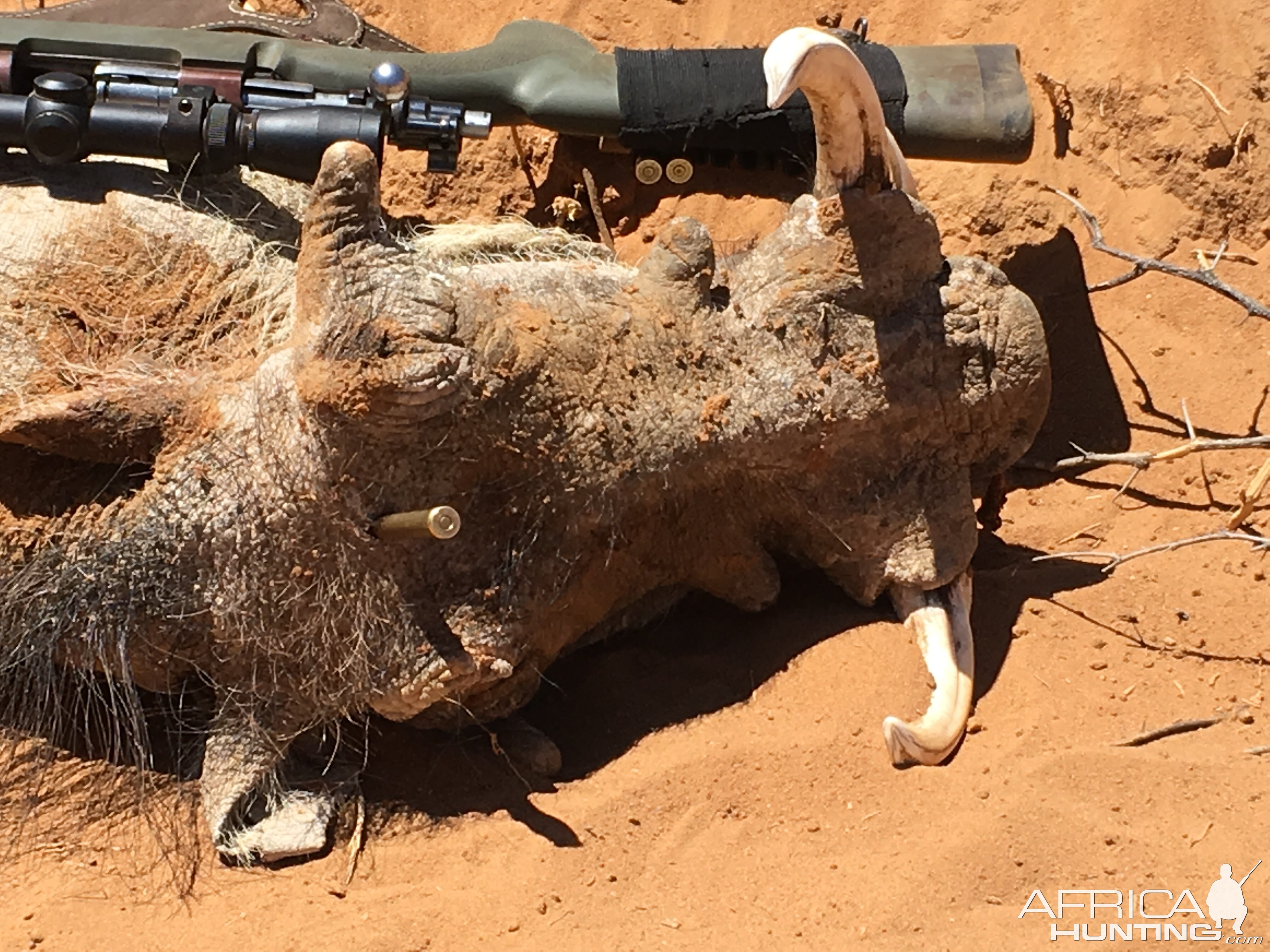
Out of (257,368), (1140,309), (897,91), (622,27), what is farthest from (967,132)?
(257,368)

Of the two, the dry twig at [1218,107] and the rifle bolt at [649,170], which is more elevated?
the dry twig at [1218,107]

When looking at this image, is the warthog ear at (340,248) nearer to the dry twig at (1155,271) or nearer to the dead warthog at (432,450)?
the dead warthog at (432,450)

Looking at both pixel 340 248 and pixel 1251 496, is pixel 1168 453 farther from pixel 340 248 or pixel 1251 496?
pixel 340 248

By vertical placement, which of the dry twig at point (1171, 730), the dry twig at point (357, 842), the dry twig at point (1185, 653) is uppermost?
the dry twig at point (1185, 653)

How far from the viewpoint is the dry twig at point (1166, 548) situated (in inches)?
137

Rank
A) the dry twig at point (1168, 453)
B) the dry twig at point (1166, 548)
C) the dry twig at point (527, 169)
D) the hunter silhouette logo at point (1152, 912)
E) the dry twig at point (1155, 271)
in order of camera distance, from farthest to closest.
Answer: the dry twig at point (527, 169), the dry twig at point (1155, 271), the dry twig at point (1168, 453), the dry twig at point (1166, 548), the hunter silhouette logo at point (1152, 912)

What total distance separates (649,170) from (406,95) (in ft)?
2.79

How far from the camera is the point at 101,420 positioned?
9.95 ft

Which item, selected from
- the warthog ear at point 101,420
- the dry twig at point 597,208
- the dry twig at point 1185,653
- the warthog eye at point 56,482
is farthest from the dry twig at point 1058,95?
the warthog eye at point 56,482

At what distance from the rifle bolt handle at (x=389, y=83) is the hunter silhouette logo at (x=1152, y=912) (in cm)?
240

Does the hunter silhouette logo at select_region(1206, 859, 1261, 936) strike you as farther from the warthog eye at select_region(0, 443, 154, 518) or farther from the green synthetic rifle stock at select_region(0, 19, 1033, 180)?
the warthog eye at select_region(0, 443, 154, 518)

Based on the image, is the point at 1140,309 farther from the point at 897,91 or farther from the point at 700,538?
the point at 700,538

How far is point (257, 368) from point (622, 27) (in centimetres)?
233

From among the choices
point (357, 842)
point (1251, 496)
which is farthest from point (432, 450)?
point (1251, 496)
